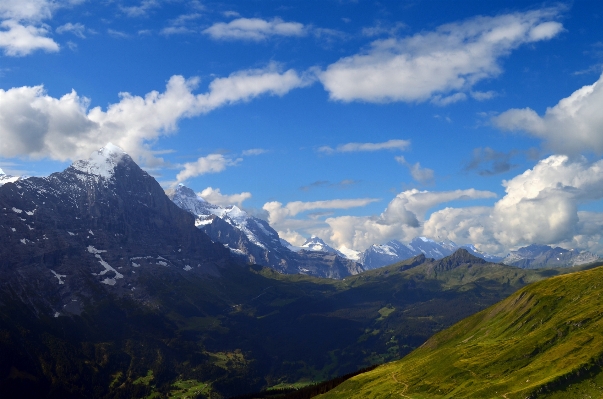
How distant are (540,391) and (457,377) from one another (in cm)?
4467

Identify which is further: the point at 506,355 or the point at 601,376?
the point at 506,355

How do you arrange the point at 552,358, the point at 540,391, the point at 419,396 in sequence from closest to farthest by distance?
the point at 540,391, the point at 552,358, the point at 419,396

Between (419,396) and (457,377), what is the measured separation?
16.6 metres

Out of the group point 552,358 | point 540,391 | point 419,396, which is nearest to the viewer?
point 540,391

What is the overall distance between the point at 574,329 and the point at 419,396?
67.5m

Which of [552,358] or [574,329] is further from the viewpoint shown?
[574,329]

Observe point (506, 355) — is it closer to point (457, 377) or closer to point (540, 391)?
point (457, 377)

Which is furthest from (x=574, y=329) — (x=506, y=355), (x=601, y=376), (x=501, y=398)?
(x=501, y=398)

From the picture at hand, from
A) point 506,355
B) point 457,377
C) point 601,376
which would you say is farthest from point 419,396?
point 601,376

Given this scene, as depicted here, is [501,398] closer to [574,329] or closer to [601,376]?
[601,376]

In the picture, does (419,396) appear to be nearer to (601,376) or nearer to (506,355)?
(506,355)

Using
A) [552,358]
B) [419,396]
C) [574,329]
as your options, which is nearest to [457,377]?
[419,396]

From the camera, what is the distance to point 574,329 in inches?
7726

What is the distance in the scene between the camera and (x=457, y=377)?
19238cm
